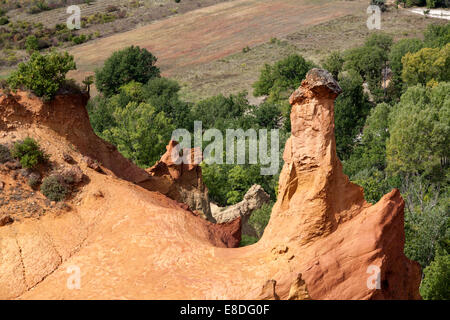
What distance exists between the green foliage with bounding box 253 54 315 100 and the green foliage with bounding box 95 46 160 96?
1981 centimetres

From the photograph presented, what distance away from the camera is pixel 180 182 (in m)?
39.9

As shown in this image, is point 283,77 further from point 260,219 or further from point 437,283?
point 437,283

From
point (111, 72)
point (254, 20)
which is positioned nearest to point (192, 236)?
point (111, 72)

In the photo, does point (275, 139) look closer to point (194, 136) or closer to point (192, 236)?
point (194, 136)

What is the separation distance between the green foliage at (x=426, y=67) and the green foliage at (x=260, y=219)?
159 feet

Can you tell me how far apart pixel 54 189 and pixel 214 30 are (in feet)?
402

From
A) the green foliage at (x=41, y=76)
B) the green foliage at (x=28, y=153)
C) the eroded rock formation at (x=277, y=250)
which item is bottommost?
the eroded rock formation at (x=277, y=250)

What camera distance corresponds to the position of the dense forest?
139 feet

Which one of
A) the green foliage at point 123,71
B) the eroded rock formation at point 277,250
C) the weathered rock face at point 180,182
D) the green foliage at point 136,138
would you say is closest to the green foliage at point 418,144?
the green foliage at point 136,138

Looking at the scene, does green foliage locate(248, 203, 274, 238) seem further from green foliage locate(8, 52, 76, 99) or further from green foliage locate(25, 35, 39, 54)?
green foliage locate(25, 35, 39, 54)

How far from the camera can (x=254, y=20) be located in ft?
490

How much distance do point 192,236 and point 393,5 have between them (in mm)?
140093

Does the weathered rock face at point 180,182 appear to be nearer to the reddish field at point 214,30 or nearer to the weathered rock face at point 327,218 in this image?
the weathered rock face at point 327,218

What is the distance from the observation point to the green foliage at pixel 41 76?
3269 centimetres
